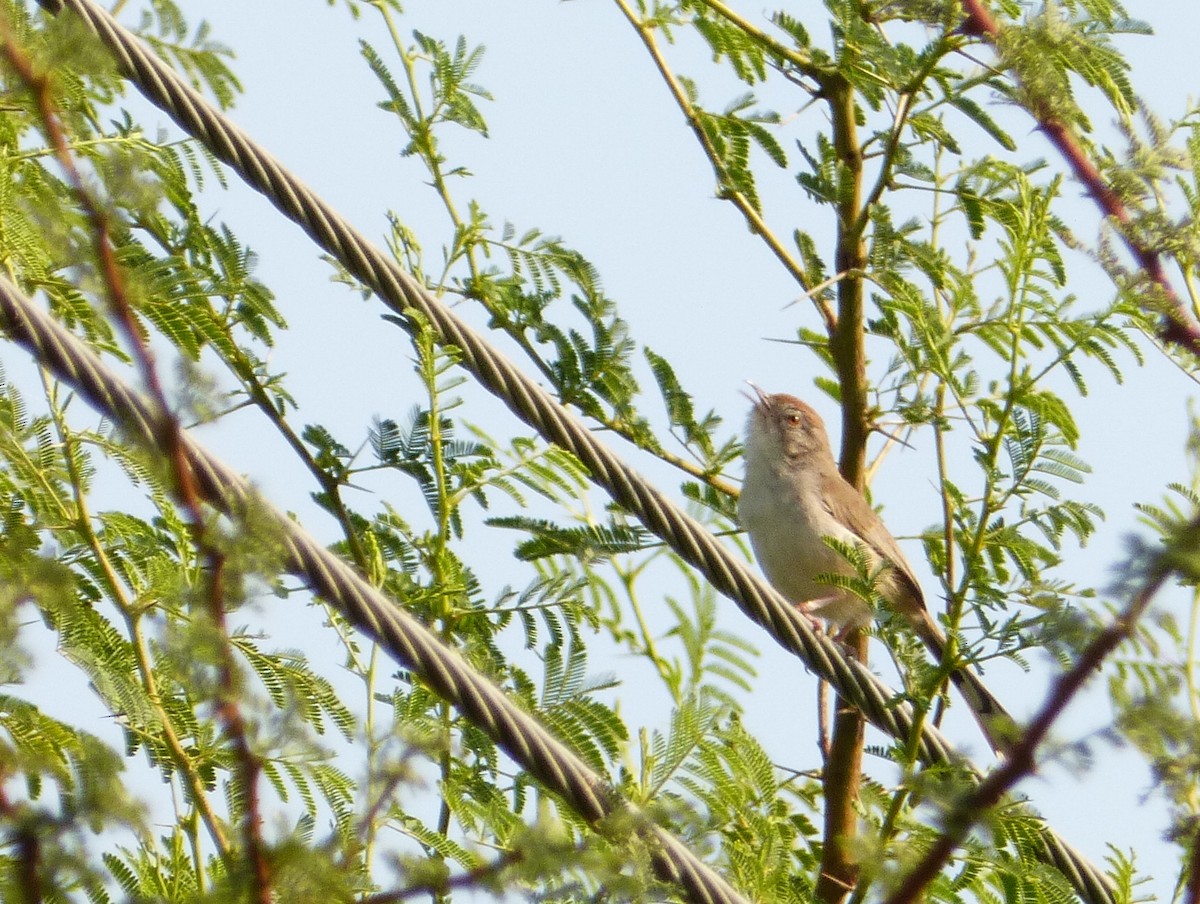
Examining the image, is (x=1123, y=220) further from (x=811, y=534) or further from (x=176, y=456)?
(x=811, y=534)

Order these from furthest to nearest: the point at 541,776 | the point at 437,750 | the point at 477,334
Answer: the point at 477,334 < the point at 541,776 < the point at 437,750

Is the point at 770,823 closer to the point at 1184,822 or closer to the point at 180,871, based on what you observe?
the point at 180,871

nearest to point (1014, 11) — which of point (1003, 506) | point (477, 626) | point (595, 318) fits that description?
point (595, 318)

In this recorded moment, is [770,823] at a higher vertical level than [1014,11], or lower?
lower

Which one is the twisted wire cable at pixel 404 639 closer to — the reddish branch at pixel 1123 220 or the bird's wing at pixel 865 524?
the reddish branch at pixel 1123 220

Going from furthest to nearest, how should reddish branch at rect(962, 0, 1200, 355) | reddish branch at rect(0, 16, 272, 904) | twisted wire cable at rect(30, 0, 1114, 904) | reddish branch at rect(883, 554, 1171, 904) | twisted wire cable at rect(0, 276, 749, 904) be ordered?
twisted wire cable at rect(30, 0, 1114, 904) < twisted wire cable at rect(0, 276, 749, 904) < reddish branch at rect(962, 0, 1200, 355) < reddish branch at rect(0, 16, 272, 904) < reddish branch at rect(883, 554, 1171, 904)

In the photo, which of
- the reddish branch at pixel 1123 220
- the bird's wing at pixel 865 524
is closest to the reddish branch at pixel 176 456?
the reddish branch at pixel 1123 220

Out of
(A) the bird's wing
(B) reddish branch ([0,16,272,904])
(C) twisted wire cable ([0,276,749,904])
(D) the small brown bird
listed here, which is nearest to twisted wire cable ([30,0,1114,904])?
(C) twisted wire cable ([0,276,749,904])

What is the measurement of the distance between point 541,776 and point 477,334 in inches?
64.8

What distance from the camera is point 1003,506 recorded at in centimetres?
439

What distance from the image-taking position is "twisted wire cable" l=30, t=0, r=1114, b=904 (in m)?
4.48

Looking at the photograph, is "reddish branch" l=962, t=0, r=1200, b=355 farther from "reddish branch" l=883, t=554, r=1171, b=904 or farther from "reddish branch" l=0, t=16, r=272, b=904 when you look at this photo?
"reddish branch" l=0, t=16, r=272, b=904

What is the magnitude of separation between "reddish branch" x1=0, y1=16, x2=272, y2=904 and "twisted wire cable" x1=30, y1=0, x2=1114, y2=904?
9.15 ft

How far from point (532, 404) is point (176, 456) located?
9.73ft
